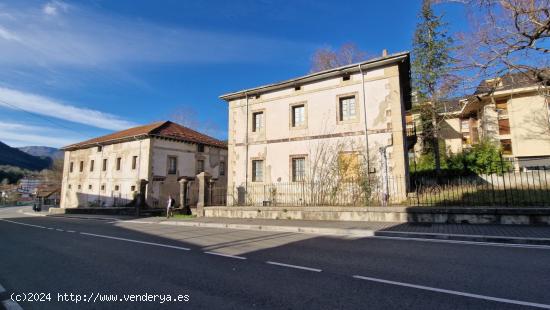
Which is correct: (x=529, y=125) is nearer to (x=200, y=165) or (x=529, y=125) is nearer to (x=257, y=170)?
(x=257, y=170)

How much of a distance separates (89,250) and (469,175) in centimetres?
2073

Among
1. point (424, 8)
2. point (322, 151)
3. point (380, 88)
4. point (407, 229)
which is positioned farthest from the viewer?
point (424, 8)

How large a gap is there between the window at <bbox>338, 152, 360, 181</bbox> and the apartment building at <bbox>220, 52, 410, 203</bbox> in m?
0.06

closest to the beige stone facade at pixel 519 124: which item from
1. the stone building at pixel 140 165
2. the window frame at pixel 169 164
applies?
the stone building at pixel 140 165

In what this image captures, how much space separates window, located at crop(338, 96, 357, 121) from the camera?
15.9m

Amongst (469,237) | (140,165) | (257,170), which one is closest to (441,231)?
(469,237)

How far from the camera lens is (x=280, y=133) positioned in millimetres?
17797

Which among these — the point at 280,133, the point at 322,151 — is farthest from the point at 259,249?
the point at 280,133

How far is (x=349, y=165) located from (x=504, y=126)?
744 inches

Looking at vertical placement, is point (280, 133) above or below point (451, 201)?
above

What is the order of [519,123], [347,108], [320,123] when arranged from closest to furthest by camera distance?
1. [347,108]
2. [320,123]
3. [519,123]

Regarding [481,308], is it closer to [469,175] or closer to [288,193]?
[288,193]

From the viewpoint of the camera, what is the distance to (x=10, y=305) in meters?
3.81

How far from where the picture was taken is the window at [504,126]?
24286 millimetres
